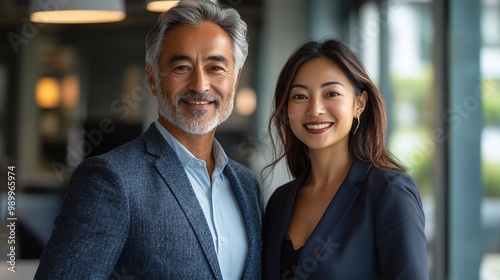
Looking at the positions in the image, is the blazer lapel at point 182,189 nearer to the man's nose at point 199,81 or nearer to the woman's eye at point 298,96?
the man's nose at point 199,81

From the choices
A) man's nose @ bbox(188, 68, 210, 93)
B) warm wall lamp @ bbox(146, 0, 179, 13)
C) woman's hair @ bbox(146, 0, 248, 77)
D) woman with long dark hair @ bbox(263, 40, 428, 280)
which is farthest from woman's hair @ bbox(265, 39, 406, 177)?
warm wall lamp @ bbox(146, 0, 179, 13)

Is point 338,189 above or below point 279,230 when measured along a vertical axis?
above

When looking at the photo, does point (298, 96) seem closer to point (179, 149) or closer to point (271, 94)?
point (179, 149)

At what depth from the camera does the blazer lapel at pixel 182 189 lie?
1.97 meters

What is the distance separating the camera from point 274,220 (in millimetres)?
2320

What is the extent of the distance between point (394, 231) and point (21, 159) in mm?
6586

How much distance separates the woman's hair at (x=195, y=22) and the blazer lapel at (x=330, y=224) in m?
0.48

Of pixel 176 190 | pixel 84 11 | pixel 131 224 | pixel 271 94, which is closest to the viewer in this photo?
pixel 131 224

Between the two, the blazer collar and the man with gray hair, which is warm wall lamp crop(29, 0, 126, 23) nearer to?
the man with gray hair

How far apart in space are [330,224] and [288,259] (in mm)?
170

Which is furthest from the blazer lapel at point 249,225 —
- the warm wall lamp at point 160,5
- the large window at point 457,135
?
the large window at point 457,135

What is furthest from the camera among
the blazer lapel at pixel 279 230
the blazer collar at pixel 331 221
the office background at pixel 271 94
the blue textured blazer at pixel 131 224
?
the office background at pixel 271 94

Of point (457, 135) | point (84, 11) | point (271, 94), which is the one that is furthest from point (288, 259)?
point (271, 94)

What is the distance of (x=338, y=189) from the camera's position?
2170 millimetres
